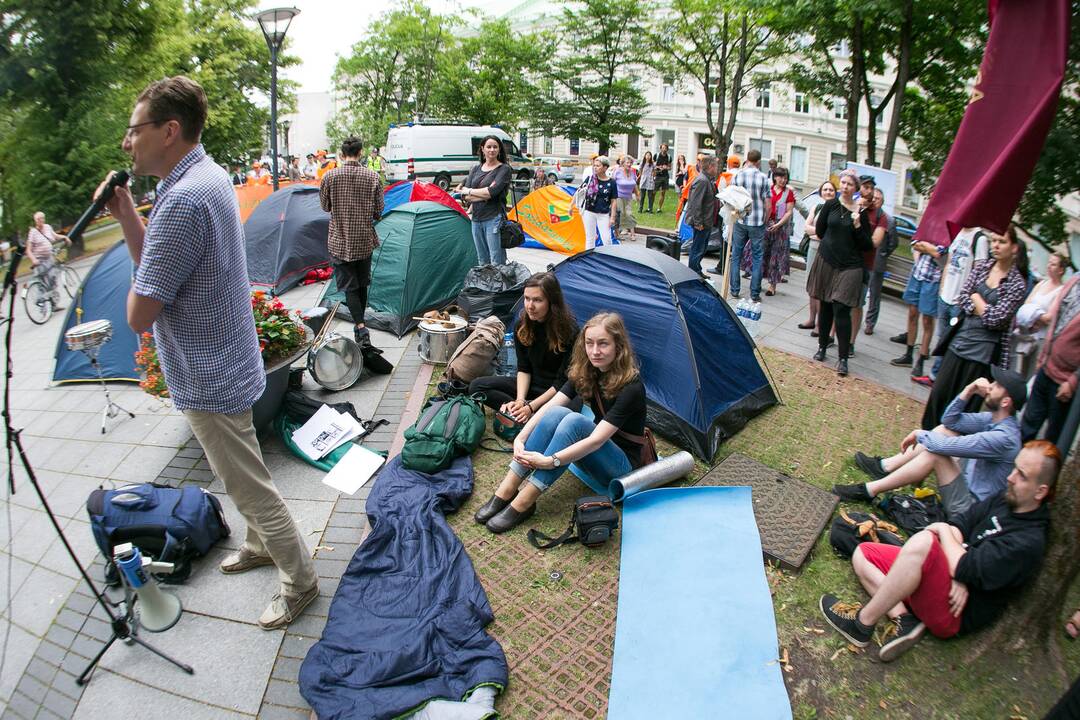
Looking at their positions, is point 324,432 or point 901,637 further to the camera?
point 324,432

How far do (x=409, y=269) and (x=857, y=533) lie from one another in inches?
199

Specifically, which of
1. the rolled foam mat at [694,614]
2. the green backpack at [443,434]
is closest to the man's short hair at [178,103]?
the green backpack at [443,434]

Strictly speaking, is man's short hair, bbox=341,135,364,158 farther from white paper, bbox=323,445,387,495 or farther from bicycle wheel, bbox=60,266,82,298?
bicycle wheel, bbox=60,266,82,298

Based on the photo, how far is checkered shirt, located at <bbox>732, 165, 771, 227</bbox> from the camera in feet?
26.2

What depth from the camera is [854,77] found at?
1277 centimetres

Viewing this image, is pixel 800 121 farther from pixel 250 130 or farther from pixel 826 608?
pixel 826 608

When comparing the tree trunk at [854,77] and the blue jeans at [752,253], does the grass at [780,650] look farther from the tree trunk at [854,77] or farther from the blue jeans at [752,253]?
the tree trunk at [854,77]

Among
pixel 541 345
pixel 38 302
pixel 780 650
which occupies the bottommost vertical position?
pixel 780 650

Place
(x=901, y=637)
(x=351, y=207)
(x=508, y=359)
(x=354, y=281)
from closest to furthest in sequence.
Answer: (x=901, y=637) < (x=508, y=359) < (x=351, y=207) < (x=354, y=281)

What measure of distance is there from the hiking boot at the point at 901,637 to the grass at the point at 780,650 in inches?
1.8

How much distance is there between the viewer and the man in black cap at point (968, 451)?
3576 millimetres

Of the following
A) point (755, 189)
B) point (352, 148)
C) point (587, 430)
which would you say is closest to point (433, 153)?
point (755, 189)

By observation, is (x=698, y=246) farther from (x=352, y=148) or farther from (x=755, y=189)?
(x=352, y=148)

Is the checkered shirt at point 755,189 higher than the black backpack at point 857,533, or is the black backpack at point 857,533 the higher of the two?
the checkered shirt at point 755,189
